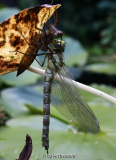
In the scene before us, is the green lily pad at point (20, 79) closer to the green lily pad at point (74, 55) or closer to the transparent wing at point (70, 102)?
the transparent wing at point (70, 102)

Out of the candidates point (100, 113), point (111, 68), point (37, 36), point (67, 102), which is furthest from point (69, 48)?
point (37, 36)

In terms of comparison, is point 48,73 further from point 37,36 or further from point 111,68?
point 111,68

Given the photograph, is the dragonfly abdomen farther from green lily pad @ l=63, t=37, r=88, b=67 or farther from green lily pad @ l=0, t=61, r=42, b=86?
green lily pad @ l=63, t=37, r=88, b=67

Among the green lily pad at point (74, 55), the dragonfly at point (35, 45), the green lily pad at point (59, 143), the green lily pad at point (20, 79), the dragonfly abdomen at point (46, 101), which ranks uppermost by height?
the green lily pad at point (74, 55)

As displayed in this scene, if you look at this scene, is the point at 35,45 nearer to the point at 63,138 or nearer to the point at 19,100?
the point at 63,138

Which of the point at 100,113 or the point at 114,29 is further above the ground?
the point at 114,29

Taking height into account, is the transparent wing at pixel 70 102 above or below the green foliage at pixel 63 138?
above

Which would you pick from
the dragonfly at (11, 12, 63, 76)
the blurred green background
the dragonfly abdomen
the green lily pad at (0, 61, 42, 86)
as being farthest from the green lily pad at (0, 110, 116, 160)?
the green lily pad at (0, 61, 42, 86)

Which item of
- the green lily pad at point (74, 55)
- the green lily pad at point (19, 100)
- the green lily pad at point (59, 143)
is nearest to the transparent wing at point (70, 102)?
the green lily pad at point (59, 143)
